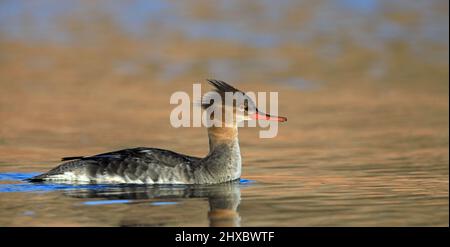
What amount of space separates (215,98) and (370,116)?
5.95 meters

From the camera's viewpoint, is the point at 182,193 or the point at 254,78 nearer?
the point at 182,193

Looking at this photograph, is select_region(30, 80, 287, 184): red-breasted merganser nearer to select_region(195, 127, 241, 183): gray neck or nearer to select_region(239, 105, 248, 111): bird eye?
select_region(195, 127, 241, 183): gray neck

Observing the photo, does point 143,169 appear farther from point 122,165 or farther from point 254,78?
point 254,78

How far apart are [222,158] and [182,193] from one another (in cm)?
123

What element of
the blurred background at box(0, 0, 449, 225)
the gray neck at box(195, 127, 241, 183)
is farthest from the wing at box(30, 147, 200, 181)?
the blurred background at box(0, 0, 449, 225)

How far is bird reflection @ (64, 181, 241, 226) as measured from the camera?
11.4 m

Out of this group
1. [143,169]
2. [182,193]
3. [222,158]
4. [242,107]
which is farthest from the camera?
[242,107]

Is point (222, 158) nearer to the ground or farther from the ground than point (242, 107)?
nearer to the ground

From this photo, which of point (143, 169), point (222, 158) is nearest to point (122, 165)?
point (143, 169)

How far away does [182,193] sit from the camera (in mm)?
12234

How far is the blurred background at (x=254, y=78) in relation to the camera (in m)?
15.2

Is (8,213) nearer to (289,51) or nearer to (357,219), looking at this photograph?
(357,219)

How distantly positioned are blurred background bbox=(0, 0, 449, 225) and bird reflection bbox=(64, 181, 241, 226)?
934 mm
